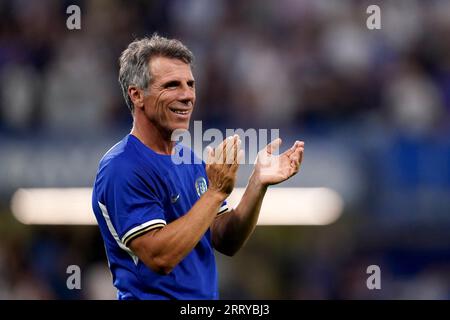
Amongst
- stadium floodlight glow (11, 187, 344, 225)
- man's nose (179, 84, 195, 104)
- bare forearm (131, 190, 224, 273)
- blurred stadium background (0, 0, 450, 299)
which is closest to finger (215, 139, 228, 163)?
bare forearm (131, 190, 224, 273)

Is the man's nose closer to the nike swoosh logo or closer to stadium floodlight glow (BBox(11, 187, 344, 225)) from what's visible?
the nike swoosh logo

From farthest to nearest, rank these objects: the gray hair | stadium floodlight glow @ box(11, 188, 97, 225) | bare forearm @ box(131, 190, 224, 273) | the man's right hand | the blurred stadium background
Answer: stadium floodlight glow @ box(11, 188, 97, 225) < the blurred stadium background < the gray hair < the man's right hand < bare forearm @ box(131, 190, 224, 273)

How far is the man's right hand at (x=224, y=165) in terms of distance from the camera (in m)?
4.80

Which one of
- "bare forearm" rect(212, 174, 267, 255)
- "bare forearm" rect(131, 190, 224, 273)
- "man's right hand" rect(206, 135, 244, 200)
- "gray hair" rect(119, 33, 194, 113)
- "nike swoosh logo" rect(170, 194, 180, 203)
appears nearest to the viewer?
"bare forearm" rect(131, 190, 224, 273)

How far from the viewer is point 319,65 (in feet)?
36.0

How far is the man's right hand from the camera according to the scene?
480cm

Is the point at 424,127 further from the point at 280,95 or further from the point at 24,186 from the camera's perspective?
the point at 24,186

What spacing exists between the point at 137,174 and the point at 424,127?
5619mm

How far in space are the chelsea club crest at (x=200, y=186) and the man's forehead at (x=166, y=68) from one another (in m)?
0.54

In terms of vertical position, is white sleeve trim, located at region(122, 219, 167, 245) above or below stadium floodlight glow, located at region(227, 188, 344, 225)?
below

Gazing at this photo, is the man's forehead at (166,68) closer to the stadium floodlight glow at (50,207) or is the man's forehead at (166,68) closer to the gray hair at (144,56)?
the gray hair at (144,56)

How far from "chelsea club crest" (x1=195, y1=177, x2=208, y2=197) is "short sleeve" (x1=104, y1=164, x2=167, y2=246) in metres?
0.37

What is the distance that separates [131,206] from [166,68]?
74 cm
